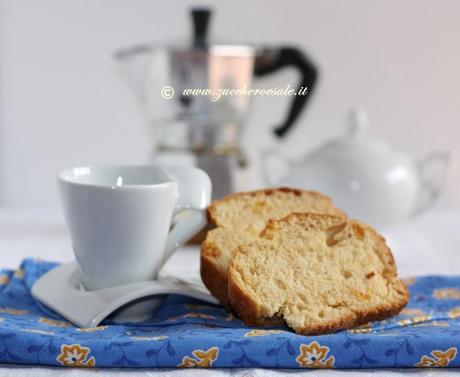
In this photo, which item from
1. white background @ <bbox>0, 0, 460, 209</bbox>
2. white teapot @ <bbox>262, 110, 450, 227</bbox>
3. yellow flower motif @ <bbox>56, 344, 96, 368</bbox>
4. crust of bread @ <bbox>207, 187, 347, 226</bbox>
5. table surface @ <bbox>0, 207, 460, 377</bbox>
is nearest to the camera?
yellow flower motif @ <bbox>56, 344, 96, 368</bbox>

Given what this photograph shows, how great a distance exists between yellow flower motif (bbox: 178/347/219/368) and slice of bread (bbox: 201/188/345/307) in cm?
14

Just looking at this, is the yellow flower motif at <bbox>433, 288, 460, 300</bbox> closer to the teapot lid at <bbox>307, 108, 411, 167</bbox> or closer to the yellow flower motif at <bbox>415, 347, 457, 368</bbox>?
the yellow flower motif at <bbox>415, 347, 457, 368</bbox>

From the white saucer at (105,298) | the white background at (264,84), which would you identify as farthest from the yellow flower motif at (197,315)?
the white background at (264,84)

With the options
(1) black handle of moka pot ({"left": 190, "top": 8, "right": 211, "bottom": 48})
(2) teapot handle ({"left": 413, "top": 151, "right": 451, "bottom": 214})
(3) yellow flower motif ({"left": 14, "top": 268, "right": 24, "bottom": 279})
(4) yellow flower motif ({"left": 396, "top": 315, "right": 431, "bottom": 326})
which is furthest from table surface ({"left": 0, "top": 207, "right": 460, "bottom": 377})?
(1) black handle of moka pot ({"left": 190, "top": 8, "right": 211, "bottom": 48})

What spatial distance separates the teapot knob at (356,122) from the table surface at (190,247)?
0.20m

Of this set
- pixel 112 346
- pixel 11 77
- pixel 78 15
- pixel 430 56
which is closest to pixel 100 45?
pixel 78 15

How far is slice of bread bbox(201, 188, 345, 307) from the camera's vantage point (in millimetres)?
797

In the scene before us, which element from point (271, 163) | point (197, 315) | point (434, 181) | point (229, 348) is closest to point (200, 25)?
point (271, 163)

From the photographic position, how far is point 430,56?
1749 mm

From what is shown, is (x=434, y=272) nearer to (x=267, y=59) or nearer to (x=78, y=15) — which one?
(x=267, y=59)

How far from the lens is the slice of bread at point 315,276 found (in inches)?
28.2

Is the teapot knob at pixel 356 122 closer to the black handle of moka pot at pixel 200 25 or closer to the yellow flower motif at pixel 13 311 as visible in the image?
the black handle of moka pot at pixel 200 25

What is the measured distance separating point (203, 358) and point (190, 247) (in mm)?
617

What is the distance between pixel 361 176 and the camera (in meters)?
1.29
